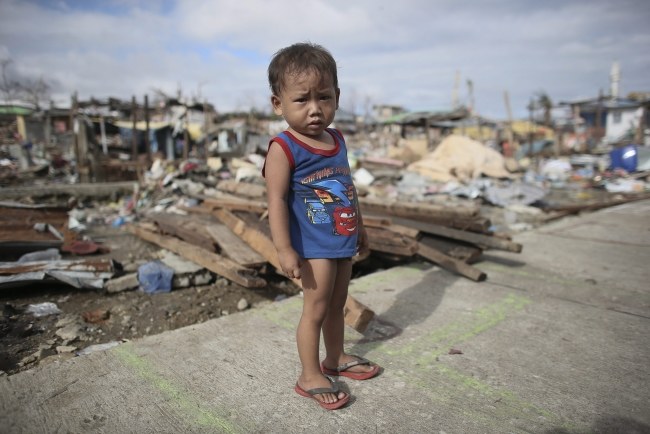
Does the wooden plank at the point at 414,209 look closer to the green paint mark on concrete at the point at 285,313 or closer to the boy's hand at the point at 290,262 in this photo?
the green paint mark on concrete at the point at 285,313

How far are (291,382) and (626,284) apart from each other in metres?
3.36

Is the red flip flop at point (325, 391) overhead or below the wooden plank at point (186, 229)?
below

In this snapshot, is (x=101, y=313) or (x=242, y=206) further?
(x=242, y=206)

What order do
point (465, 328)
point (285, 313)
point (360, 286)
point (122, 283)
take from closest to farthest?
1. point (465, 328)
2. point (285, 313)
3. point (360, 286)
4. point (122, 283)

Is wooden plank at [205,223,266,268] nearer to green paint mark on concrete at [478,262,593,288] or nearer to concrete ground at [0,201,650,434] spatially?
concrete ground at [0,201,650,434]

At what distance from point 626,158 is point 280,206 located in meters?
16.6

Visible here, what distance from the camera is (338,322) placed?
2.15 metres

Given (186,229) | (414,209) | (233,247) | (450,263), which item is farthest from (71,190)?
(450,263)

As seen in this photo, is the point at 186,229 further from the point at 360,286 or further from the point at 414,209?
the point at 414,209

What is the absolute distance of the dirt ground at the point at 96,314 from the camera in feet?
8.98

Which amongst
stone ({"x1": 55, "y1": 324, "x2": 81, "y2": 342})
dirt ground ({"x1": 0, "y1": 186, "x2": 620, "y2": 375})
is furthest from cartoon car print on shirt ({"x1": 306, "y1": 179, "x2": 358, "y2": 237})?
stone ({"x1": 55, "y1": 324, "x2": 81, "y2": 342})

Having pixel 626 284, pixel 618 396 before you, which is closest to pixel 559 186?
pixel 626 284

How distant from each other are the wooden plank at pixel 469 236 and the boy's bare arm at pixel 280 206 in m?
2.77

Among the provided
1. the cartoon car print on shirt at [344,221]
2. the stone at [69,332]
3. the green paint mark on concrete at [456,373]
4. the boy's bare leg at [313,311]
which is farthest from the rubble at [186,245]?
the cartoon car print on shirt at [344,221]
